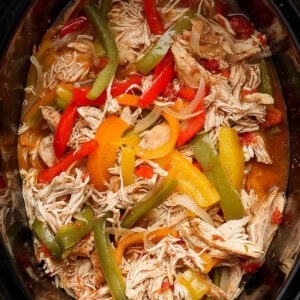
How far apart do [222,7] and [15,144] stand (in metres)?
1.12

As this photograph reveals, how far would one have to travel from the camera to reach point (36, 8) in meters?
2.60

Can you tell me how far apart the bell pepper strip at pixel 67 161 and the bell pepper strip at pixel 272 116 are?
0.75 metres

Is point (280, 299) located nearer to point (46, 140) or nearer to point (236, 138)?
point (236, 138)

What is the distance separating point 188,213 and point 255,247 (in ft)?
1.01

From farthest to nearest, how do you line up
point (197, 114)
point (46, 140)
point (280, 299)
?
point (46, 140) → point (197, 114) → point (280, 299)

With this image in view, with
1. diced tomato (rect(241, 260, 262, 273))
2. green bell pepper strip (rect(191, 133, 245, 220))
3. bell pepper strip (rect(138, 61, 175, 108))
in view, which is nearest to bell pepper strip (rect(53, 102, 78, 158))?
bell pepper strip (rect(138, 61, 175, 108))

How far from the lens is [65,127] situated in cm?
263

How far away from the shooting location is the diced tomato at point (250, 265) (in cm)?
261

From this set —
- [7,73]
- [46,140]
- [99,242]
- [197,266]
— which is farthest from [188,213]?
[7,73]

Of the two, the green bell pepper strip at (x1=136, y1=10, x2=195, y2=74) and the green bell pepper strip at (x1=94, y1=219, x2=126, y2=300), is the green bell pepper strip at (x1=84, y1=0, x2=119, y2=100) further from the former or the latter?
the green bell pepper strip at (x1=94, y1=219, x2=126, y2=300)

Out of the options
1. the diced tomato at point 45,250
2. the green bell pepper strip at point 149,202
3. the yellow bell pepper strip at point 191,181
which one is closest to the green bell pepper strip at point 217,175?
the yellow bell pepper strip at point 191,181

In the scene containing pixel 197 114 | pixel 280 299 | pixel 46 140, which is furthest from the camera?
pixel 46 140

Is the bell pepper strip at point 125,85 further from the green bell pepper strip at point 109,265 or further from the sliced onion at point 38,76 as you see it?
the green bell pepper strip at point 109,265

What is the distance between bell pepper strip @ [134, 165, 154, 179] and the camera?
255cm
